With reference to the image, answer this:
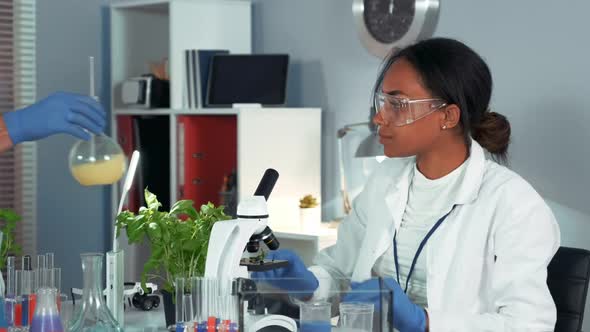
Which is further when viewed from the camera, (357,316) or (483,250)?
(483,250)

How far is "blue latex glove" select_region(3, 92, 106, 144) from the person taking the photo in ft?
7.35

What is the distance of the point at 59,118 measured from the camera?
2.34 meters

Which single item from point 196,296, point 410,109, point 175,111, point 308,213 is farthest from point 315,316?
point 175,111

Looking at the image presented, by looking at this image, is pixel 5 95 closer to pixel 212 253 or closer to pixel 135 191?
pixel 135 191

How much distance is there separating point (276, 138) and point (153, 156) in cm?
70

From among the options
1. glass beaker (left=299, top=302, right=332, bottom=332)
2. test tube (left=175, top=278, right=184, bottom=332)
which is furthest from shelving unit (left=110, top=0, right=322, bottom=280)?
glass beaker (left=299, top=302, right=332, bottom=332)

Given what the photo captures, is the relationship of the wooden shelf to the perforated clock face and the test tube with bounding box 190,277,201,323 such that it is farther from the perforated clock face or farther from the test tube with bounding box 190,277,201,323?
the test tube with bounding box 190,277,201,323

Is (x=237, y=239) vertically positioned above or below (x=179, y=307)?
above

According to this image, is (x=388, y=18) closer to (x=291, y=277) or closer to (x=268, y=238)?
(x=291, y=277)

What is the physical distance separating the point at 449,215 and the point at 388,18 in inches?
57.1

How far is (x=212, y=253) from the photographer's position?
6.05 feet

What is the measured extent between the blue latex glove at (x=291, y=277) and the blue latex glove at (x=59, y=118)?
53 centimetres

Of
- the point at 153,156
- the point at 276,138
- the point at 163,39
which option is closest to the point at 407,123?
the point at 276,138

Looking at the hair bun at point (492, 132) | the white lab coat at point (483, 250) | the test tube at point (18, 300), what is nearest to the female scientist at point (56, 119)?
the test tube at point (18, 300)
